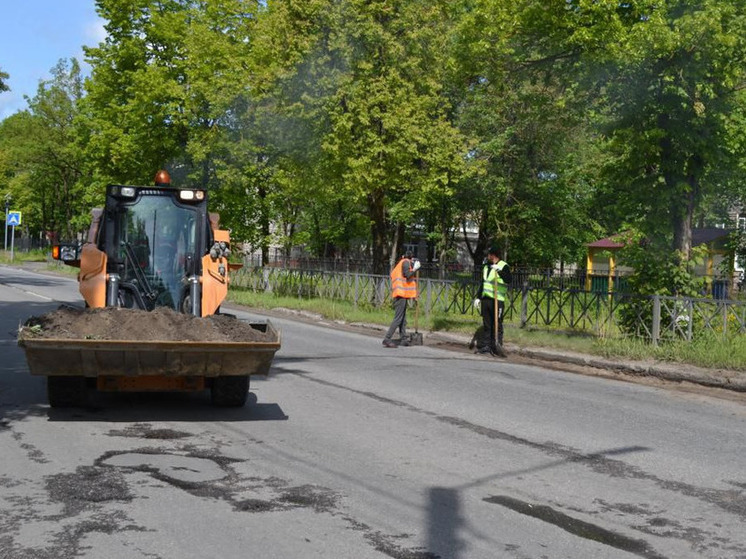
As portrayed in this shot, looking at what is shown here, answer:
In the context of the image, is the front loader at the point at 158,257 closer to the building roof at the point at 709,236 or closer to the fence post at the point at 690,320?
the fence post at the point at 690,320

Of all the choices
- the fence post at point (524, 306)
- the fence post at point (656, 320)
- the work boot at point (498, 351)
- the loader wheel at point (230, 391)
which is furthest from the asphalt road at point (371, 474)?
the fence post at point (524, 306)

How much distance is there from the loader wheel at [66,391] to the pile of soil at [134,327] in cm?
59

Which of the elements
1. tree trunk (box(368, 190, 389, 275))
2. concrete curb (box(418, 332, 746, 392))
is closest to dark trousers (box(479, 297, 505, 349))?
concrete curb (box(418, 332, 746, 392))

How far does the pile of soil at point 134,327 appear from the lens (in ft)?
26.3

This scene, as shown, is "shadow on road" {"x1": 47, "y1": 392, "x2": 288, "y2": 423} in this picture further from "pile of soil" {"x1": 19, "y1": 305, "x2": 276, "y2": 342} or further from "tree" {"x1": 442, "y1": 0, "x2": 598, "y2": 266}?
"tree" {"x1": 442, "y1": 0, "x2": 598, "y2": 266}

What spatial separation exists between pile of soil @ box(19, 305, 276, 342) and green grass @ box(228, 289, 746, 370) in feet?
25.6

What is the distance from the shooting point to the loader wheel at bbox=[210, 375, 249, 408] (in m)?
8.85

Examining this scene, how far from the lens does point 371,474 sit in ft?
21.6

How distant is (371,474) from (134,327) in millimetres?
2910

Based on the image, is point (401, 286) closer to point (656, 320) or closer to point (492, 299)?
point (492, 299)

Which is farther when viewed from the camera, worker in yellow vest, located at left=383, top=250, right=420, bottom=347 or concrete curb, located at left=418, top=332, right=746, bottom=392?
worker in yellow vest, located at left=383, top=250, right=420, bottom=347

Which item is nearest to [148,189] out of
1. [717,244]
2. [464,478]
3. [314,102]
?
[464,478]

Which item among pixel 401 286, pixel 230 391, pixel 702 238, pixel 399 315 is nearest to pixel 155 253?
pixel 230 391

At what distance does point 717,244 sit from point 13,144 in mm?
46558
